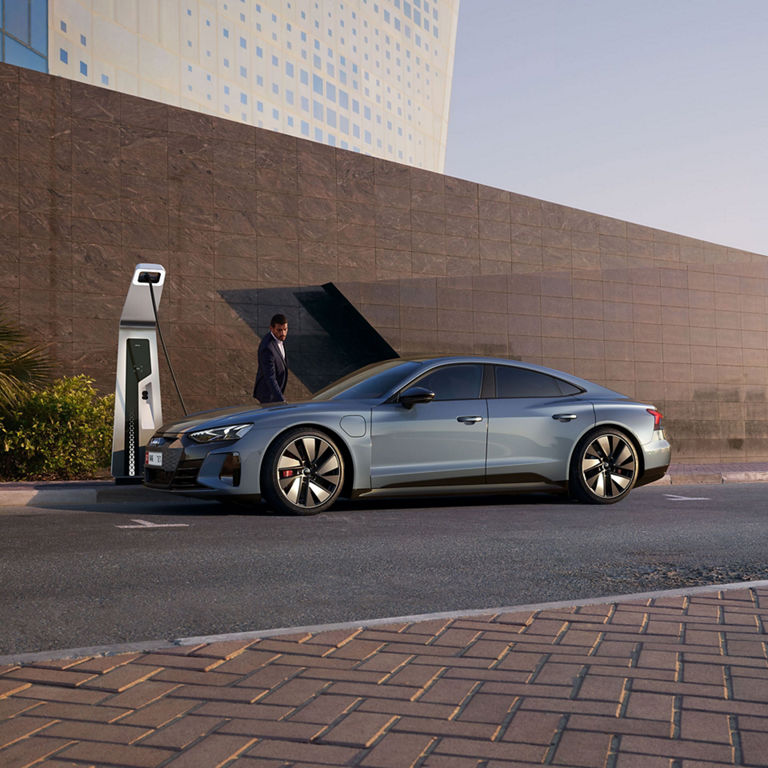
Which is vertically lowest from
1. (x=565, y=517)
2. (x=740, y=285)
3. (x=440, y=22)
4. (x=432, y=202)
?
(x=565, y=517)

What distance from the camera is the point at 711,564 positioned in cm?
584

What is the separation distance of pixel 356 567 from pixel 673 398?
1513 centimetres

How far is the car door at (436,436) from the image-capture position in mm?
8641

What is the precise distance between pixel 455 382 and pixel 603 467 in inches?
71.0

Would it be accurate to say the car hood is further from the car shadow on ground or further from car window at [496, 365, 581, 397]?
car window at [496, 365, 581, 397]

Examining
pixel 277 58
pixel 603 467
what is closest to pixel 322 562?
pixel 603 467

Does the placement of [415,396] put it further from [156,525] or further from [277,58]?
[277,58]

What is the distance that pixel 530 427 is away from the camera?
364 inches

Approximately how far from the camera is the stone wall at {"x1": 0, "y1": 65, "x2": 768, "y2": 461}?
14.9 metres

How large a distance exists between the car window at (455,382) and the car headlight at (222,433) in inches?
72.3

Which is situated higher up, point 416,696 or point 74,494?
point 416,696

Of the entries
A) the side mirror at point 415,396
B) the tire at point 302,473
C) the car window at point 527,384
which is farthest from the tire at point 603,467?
the tire at point 302,473

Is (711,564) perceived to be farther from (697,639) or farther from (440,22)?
(440,22)

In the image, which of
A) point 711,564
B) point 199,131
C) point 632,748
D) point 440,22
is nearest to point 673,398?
point 199,131
